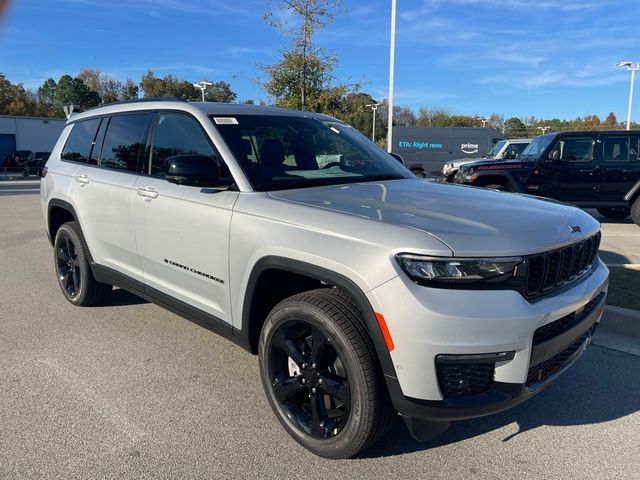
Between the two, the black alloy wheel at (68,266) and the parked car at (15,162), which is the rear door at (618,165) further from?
the parked car at (15,162)

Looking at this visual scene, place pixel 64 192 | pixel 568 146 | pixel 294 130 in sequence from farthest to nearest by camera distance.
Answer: pixel 568 146
pixel 64 192
pixel 294 130

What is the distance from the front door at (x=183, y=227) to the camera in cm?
323

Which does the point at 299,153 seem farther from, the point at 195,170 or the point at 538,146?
the point at 538,146

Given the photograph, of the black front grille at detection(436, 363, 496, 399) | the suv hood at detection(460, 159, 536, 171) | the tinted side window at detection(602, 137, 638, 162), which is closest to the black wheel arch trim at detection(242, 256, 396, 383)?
the black front grille at detection(436, 363, 496, 399)

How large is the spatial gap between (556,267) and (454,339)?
772 millimetres

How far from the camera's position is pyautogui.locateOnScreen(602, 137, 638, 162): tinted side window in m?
11.0

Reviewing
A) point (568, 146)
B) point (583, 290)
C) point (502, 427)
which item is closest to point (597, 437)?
→ point (502, 427)

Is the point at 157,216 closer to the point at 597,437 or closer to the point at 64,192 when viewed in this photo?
the point at 64,192

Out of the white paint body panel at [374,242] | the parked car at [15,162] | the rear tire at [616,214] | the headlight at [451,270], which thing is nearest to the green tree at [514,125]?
the parked car at [15,162]

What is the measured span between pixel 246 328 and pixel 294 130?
1625mm

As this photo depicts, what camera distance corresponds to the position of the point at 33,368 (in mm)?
3873

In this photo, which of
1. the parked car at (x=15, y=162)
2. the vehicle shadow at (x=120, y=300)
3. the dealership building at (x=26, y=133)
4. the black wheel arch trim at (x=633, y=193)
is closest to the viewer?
the vehicle shadow at (x=120, y=300)

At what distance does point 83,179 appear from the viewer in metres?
4.76

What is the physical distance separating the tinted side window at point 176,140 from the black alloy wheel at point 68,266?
1.67 m
